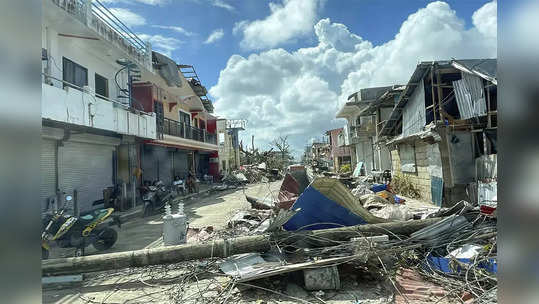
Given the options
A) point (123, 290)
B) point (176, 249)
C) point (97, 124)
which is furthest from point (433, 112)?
point (97, 124)

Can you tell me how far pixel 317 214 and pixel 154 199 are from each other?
841 cm

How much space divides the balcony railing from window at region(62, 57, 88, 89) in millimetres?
4687

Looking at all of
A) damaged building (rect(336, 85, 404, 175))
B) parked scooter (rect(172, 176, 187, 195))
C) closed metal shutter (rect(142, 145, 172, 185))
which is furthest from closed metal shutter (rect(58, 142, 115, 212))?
damaged building (rect(336, 85, 404, 175))

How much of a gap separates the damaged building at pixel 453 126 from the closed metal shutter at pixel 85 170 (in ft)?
44.1

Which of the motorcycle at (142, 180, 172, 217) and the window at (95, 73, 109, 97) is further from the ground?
the window at (95, 73, 109, 97)

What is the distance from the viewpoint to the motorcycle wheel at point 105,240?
6.34 m

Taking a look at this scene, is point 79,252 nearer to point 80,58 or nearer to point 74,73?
point 74,73

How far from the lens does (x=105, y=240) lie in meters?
6.40

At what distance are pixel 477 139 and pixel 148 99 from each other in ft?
50.4

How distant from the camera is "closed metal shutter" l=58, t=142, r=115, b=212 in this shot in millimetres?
10047

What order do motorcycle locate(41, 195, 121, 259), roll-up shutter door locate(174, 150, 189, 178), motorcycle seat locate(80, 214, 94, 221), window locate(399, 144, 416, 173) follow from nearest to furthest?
motorcycle locate(41, 195, 121, 259) < motorcycle seat locate(80, 214, 94, 221) < window locate(399, 144, 416, 173) < roll-up shutter door locate(174, 150, 189, 178)

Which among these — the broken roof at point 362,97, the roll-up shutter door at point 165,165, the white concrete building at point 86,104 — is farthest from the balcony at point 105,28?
the broken roof at point 362,97

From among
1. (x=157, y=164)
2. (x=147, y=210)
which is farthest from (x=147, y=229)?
(x=157, y=164)

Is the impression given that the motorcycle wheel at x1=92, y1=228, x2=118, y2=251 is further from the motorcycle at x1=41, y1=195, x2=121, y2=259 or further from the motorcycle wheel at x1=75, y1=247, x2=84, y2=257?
the motorcycle wheel at x1=75, y1=247, x2=84, y2=257
